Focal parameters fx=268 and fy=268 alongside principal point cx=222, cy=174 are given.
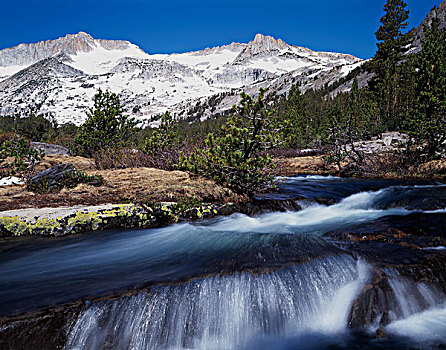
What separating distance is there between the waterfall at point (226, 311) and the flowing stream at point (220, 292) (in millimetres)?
11

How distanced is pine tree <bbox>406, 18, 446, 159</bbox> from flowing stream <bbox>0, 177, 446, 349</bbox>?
10319mm

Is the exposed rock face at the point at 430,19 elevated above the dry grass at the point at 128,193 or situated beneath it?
elevated above

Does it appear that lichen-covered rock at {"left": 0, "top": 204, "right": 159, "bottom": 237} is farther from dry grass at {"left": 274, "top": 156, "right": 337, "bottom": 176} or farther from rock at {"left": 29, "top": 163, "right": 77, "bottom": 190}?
dry grass at {"left": 274, "top": 156, "right": 337, "bottom": 176}

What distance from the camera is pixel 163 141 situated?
12203 millimetres

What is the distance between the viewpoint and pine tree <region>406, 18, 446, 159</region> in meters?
13.1

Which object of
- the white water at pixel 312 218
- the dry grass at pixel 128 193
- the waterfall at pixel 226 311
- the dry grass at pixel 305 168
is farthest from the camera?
the dry grass at pixel 305 168

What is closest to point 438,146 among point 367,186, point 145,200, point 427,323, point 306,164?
point 367,186

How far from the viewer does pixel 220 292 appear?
354 centimetres

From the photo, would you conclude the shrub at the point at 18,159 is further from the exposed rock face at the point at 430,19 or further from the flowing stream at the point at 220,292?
the exposed rock face at the point at 430,19

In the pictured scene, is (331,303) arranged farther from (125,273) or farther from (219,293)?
(125,273)

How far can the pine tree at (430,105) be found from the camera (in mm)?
13070

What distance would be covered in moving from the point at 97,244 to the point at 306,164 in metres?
17.2

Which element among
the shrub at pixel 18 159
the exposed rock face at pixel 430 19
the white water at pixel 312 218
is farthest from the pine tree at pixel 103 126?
the exposed rock face at pixel 430 19

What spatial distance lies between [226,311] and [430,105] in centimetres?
1563
